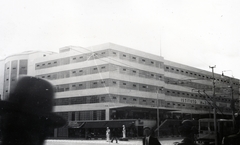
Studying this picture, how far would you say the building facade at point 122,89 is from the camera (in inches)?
422

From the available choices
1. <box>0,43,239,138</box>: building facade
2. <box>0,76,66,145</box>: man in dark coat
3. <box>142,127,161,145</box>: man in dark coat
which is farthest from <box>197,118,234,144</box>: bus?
<box>0,76,66,145</box>: man in dark coat

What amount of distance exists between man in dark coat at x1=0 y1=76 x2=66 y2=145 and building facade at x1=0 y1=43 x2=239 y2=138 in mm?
6902

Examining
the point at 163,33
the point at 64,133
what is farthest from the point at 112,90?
the point at 163,33

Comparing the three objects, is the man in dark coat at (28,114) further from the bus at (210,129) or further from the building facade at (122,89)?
the bus at (210,129)

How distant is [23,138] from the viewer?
2.21m

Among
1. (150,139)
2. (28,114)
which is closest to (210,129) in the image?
(150,139)

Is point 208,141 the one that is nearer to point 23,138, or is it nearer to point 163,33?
point 163,33

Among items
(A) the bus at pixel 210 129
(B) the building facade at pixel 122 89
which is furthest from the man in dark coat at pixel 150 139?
(A) the bus at pixel 210 129

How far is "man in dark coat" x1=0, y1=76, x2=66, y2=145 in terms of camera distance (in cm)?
199

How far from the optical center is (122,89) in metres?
14.5

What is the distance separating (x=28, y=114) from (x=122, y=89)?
40.4 ft

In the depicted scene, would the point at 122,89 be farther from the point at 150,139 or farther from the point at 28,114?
the point at 28,114

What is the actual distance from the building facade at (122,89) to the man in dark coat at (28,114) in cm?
690

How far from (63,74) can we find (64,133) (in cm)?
592
